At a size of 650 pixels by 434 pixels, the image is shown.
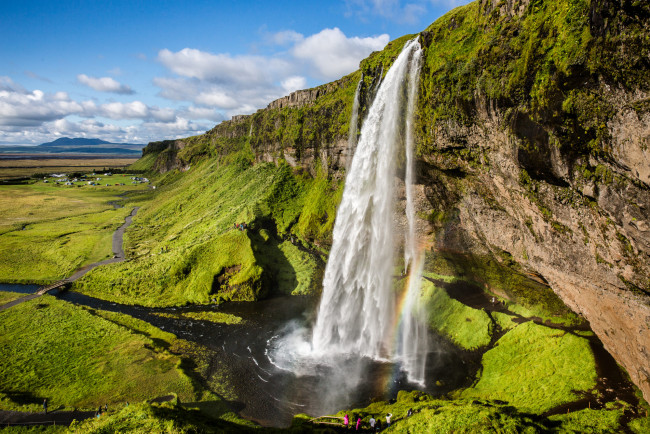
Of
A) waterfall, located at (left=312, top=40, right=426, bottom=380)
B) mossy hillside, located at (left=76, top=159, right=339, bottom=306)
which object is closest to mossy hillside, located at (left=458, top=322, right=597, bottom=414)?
waterfall, located at (left=312, top=40, right=426, bottom=380)

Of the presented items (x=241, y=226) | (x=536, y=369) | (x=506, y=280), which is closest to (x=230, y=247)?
(x=241, y=226)

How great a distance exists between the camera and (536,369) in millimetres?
19984

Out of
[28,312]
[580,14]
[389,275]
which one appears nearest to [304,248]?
[389,275]

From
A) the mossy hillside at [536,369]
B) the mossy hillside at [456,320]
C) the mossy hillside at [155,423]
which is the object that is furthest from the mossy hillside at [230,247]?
the mossy hillside at [155,423]

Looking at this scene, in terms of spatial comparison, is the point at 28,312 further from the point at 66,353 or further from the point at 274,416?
the point at 274,416

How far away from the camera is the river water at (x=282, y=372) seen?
20.3m

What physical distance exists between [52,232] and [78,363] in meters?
47.0

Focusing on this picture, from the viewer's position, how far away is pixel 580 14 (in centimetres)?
1351

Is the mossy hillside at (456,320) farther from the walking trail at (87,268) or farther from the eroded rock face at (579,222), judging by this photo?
the walking trail at (87,268)

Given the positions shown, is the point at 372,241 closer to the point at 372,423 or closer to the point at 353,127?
the point at 353,127

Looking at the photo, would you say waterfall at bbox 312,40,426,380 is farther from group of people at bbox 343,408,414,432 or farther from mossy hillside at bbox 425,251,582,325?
group of people at bbox 343,408,414,432

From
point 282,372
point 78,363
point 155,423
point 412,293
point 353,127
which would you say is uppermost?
point 353,127

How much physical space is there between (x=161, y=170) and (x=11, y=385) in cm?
11627

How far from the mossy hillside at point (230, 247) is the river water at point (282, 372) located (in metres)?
4.93
